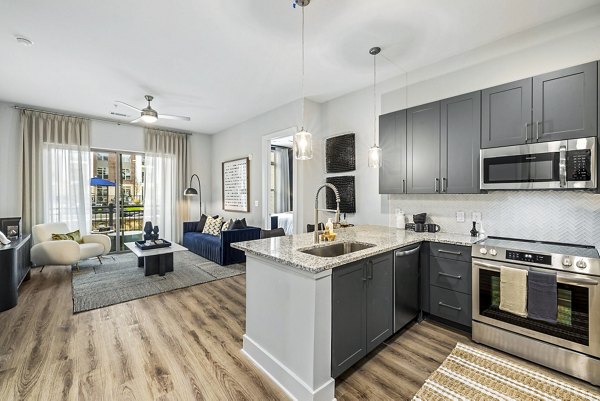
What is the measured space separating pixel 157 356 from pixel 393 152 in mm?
3207

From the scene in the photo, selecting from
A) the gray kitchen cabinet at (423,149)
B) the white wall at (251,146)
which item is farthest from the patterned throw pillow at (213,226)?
the gray kitchen cabinet at (423,149)

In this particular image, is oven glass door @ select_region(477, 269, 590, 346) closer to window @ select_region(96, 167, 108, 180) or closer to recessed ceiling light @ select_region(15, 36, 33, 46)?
recessed ceiling light @ select_region(15, 36, 33, 46)

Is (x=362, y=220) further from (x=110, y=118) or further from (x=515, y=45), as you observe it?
(x=110, y=118)

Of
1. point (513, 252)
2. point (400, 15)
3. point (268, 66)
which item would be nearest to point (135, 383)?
point (513, 252)

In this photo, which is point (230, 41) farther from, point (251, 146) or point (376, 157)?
point (251, 146)

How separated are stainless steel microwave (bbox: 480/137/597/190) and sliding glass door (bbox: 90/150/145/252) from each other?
657 centimetres

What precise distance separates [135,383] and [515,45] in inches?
175

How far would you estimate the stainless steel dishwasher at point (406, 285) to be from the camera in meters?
2.41

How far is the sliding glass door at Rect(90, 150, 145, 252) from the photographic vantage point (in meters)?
5.74

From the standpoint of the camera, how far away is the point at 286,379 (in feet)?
6.08

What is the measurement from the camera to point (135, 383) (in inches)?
75.5

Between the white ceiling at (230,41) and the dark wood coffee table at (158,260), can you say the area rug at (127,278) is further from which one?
the white ceiling at (230,41)

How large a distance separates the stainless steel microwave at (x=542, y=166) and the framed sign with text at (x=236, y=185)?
4.28m

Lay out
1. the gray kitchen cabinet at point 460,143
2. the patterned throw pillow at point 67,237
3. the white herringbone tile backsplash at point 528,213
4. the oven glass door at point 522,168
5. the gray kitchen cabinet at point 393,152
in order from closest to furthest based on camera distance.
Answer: the oven glass door at point 522,168 < the white herringbone tile backsplash at point 528,213 < the gray kitchen cabinet at point 460,143 < the gray kitchen cabinet at point 393,152 < the patterned throw pillow at point 67,237
